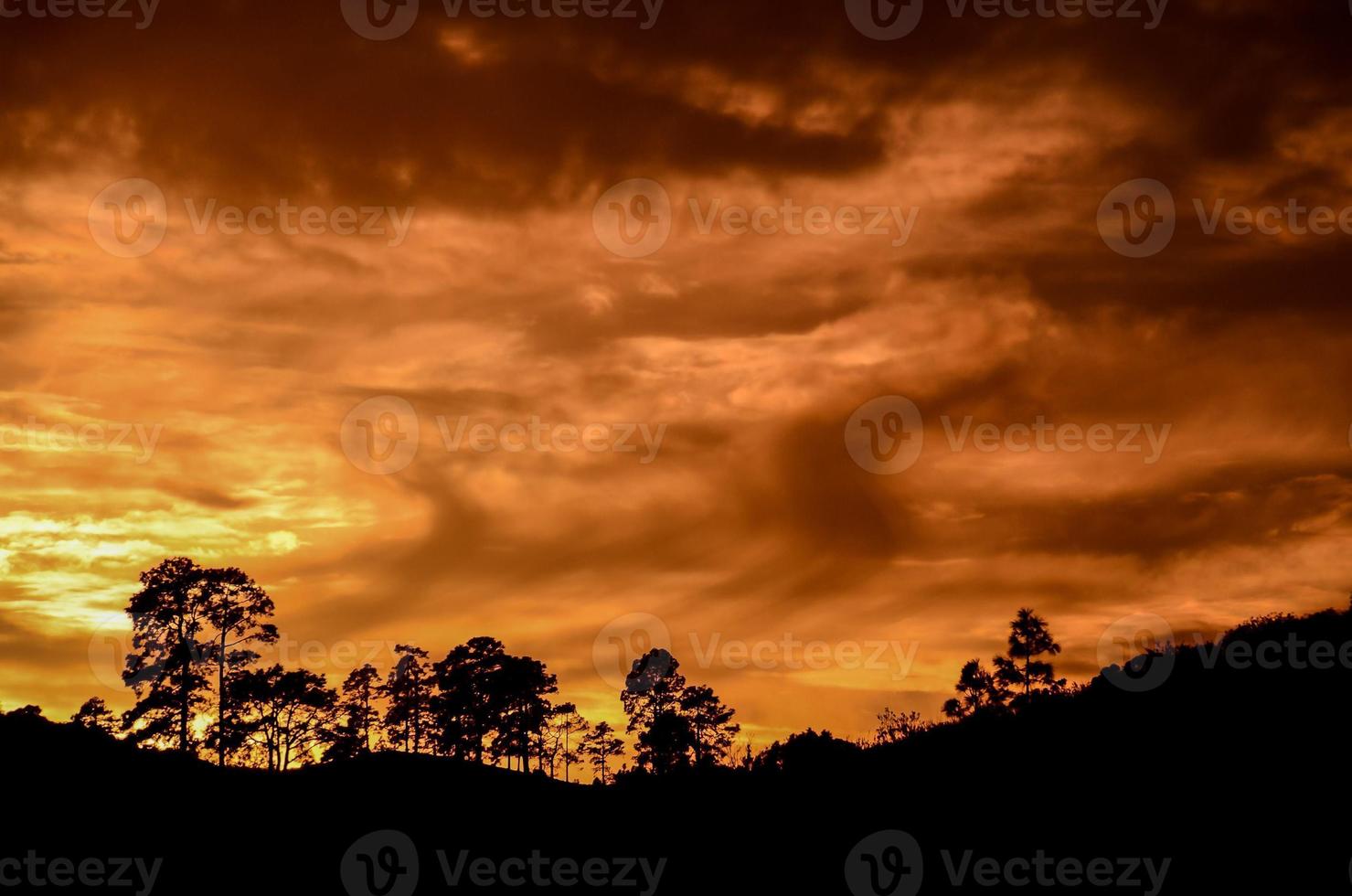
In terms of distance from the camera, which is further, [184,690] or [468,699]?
[468,699]

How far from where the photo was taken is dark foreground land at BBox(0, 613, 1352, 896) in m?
21.7

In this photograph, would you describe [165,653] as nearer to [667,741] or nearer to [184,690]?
[184,690]

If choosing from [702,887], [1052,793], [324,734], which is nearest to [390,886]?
[702,887]

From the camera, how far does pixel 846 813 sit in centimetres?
2925

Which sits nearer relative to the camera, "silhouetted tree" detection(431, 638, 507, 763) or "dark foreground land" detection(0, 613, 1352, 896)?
"dark foreground land" detection(0, 613, 1352, 896)

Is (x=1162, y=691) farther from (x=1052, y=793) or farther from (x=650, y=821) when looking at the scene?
(x=650, y=821)

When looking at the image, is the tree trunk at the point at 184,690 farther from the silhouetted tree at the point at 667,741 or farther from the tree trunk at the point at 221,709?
the silhouetted tree at the point at 667,741

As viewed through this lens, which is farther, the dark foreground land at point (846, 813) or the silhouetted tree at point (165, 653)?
the silhouetted tree at point (165, 653)

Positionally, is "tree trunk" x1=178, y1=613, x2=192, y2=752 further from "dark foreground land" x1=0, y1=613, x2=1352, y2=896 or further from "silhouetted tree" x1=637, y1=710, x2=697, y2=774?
"silhouetted tree" x1=637, y1=710, x2=697, y2=774

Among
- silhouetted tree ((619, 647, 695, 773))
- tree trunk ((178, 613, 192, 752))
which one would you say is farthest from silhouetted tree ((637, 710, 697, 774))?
tree trunk ((178, 613, 192, 752))

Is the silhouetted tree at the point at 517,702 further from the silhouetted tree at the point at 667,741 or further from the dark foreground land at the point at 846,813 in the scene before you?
the dark foreground land at the point at 846,813

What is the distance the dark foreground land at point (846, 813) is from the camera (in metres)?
21.7

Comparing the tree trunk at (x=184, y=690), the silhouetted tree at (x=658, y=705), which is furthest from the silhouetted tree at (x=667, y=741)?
the tree trunk at (x=184, y=690)

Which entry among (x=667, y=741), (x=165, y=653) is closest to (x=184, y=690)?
(x=165, y=653)
